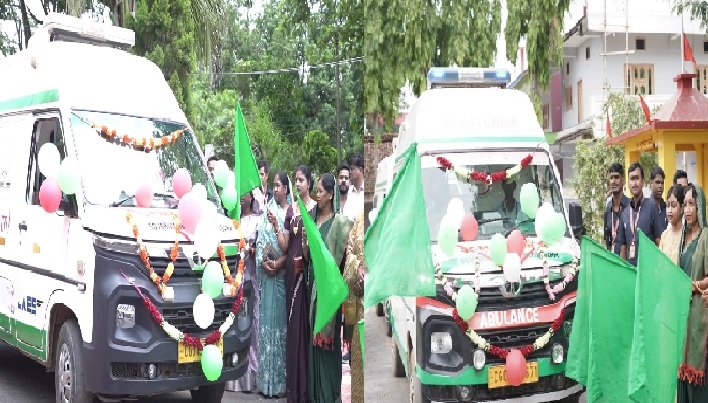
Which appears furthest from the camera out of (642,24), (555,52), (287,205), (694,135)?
(642,24)

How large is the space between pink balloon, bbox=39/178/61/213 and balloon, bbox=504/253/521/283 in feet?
11.0

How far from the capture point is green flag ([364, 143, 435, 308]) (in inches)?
189

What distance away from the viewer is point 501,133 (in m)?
6.72

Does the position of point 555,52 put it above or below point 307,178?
above

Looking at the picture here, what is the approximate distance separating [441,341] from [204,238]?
72.5 inches

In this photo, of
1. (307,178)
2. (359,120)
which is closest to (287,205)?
(307,178)

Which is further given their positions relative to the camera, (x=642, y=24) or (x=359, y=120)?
(x=642, y=24)

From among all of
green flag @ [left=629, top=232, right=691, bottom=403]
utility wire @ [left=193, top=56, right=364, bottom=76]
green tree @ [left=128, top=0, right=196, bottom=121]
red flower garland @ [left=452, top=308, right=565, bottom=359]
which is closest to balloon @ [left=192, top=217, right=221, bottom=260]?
red flower garland @ [left=452, top=308, right=565, bottom=359]

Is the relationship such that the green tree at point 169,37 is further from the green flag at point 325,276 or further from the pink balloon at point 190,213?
the green flag at point 325,276

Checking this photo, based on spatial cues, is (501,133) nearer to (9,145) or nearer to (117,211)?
(117,211)

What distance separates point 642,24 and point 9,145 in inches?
800

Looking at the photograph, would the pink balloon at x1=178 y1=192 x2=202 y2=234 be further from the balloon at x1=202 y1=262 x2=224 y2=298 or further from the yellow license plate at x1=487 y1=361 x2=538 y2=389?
the yellow license plate at x1=487 y1=361 x2=538 y2=389

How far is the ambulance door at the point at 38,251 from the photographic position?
20.4 ft

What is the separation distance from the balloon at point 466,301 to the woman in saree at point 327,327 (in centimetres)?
104
